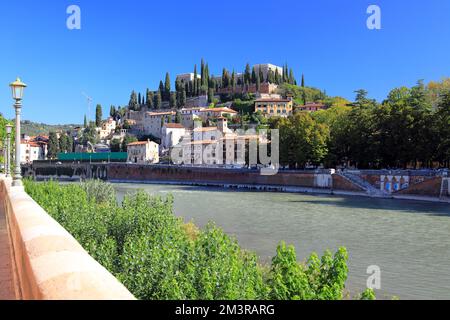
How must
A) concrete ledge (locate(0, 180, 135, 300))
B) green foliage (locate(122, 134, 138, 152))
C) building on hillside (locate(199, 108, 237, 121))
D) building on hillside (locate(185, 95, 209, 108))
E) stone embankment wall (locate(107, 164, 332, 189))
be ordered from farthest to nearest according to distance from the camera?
building on hillside (locate(185, 95, 209, 108)) < building on hillside (locate(199, 108, 237, 121)) < green foliage (locate(122, 134, 138, 152)) < stone embankment wall (locate(107, 164, 332, 189)) < concrete ledge (locate(0, 180, 135, 300))

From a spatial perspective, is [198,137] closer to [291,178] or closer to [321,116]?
[321,116]

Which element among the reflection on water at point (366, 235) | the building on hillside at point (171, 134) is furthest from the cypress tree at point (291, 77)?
the reflection on water at point (366, 235)

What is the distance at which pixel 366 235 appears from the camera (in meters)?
22.3

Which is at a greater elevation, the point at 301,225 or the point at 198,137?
the point at 198,137

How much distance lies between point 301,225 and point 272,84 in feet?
421

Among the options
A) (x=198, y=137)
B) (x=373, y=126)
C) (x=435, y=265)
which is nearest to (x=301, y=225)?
(x=435, y=265)

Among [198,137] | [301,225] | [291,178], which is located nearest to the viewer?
[301,225]

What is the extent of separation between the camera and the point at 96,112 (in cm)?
14938

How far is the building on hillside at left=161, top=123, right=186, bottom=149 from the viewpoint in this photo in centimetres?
12156

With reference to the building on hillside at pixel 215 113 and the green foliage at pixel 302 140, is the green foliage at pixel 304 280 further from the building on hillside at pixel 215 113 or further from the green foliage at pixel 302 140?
the building on hillside at pixel 215 113

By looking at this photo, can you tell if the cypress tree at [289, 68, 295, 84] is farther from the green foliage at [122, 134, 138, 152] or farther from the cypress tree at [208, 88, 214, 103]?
the green foliage at [122, 134, 138, 152]

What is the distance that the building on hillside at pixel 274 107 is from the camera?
131875 mm

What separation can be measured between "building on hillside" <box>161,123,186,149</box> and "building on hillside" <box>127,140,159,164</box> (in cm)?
521

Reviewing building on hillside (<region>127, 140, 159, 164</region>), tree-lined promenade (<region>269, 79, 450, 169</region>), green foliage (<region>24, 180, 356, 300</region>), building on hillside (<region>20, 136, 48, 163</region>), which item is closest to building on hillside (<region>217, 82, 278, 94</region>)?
building on hillside (<region>127, 140, 159, 164</region>)
